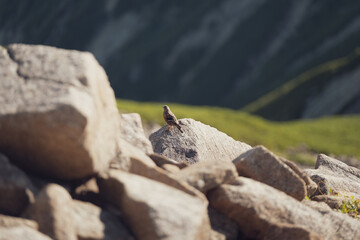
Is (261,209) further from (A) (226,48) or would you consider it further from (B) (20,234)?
(A) (226,48)

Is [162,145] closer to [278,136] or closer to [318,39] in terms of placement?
[278,136]

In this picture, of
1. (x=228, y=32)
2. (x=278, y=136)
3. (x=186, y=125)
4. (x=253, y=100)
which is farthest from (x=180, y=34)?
(x=186, y=125)

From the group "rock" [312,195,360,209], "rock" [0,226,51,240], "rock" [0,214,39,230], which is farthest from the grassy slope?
"rock" [0,226,51,240]

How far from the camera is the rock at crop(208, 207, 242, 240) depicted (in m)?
12.7

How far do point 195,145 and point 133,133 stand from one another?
10.6ft

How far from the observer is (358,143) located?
58.5 m

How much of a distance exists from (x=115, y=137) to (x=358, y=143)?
50.1m

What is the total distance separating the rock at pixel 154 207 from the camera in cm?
1076

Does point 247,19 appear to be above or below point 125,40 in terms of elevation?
above

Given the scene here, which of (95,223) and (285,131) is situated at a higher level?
(95,223)

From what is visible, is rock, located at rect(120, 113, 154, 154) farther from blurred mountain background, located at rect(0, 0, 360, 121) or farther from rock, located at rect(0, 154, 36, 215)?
blurred mountain background, located at rect(0, 0, 360, 121)

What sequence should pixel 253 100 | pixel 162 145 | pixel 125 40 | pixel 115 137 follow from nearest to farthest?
pixel 115 137 → pixel 162 145 → pixel 253 100 → pixel 125 40

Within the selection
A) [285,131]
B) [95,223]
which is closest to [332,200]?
[95,223]

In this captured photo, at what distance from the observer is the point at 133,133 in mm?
15742
